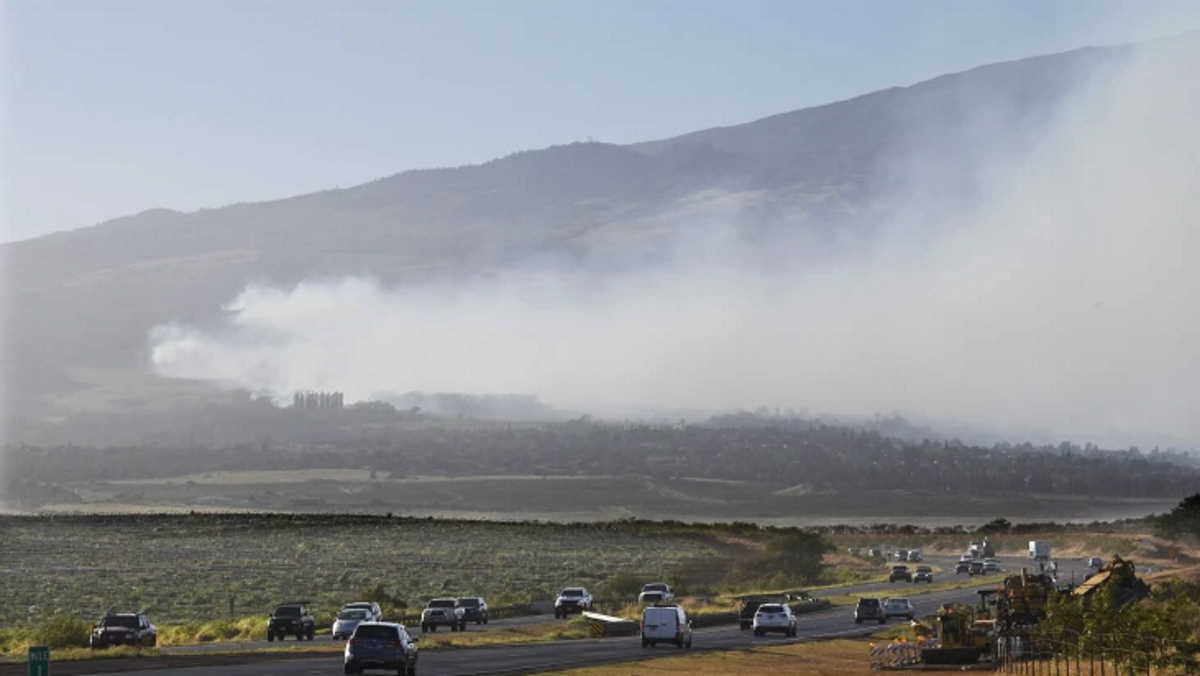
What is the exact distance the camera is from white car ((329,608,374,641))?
101 m

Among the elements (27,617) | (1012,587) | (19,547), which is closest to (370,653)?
(1012,587)

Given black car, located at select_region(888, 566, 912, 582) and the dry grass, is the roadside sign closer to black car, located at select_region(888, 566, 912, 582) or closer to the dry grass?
the dry grass

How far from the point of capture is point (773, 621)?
4252 inches

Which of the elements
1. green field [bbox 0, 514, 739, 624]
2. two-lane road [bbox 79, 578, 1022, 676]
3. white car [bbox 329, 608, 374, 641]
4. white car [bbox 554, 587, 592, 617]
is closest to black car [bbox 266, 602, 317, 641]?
white car [bbox 329, 608, 374, 641]

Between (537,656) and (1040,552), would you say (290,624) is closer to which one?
(537,656)

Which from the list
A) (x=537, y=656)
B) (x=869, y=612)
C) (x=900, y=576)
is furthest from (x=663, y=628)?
(x=900, y=576)

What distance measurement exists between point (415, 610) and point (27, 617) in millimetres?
24582

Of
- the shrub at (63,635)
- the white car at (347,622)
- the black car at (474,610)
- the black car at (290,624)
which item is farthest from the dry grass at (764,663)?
the shrub at (63,635)

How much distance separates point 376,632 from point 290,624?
27.7 metres

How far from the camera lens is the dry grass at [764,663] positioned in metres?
79.7

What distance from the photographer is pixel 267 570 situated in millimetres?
159375

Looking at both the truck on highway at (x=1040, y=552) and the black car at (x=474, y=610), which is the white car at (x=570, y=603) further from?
the truck on highway at (x=1040, y=552)

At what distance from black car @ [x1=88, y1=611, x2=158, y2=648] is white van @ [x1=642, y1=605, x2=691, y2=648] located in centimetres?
2239

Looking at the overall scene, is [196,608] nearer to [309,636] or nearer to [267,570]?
[309,636]
